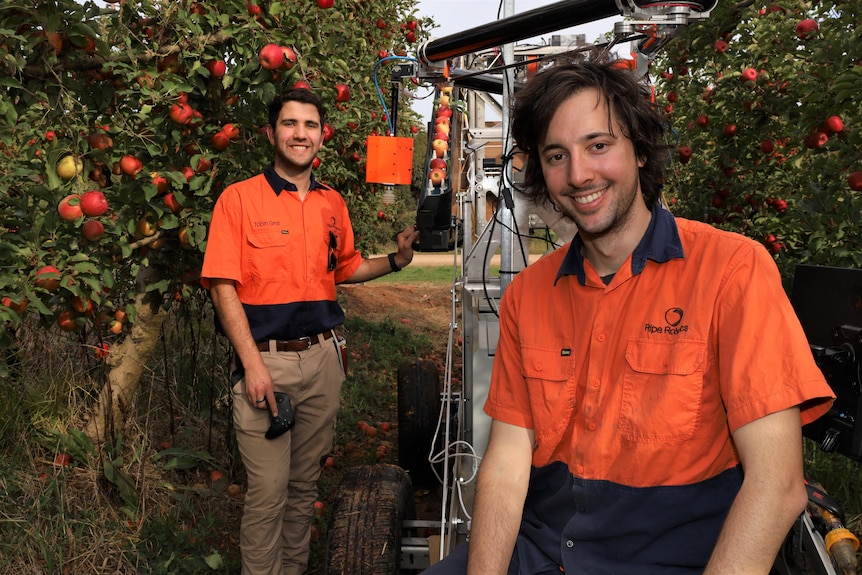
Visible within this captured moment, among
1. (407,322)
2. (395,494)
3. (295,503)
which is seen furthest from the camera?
(407,322)

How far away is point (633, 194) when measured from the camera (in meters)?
1.92

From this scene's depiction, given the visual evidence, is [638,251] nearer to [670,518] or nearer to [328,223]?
[670,518]

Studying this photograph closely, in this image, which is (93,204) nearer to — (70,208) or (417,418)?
(70,208)

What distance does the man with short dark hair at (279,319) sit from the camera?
3.22 metres

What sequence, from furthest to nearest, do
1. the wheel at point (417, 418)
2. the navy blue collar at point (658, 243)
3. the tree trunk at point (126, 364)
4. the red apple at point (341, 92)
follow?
1. the wheel at point (417, 418)
2. the tree trunk at point (126, 364)
3. the red apple at point (341, 92)
4. the navy blue collar at point (658, 243)

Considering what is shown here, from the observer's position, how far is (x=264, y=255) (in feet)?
10.8

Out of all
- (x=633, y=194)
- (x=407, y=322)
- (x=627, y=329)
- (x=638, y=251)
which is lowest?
(x=407, y=322)

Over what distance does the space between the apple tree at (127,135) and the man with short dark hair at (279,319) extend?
1.10 ft

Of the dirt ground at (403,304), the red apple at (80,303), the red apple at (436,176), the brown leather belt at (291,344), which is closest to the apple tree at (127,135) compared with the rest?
the red apple at (80,303)

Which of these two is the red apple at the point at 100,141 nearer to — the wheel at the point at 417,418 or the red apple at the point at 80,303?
the red apple at the point at 80,303

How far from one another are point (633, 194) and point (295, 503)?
2.32 metres

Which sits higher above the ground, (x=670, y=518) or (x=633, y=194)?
(x=633, y=194)

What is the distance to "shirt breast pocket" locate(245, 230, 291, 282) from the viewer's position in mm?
3295

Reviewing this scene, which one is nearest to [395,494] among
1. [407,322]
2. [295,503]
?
[295,503]
